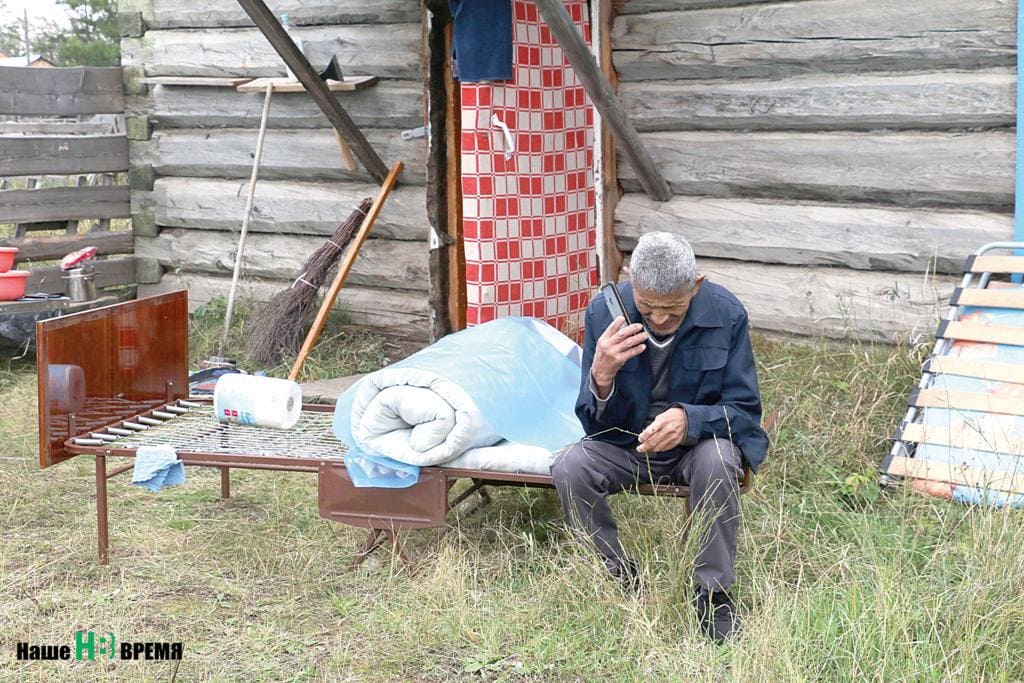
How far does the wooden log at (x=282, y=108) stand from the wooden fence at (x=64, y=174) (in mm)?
440

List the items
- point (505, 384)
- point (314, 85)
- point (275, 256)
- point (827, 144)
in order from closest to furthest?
point (505, 384), point (827, 144), point (314, 85), point (275, 256)

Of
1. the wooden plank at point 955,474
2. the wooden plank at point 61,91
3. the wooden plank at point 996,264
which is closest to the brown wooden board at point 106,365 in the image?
the wooden plank at point 955,474

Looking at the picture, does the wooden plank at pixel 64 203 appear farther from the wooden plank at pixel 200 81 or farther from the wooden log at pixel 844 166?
the wooden log at pixel 844 166

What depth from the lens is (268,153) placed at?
8.52 m

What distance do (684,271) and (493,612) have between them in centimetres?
126

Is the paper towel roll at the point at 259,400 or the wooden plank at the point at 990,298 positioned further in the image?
the wooden plank at the point at 990,298

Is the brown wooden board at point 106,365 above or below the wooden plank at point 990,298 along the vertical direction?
below

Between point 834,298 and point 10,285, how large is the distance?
4855mm

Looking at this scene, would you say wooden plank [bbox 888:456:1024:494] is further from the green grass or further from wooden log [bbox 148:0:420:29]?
wooden log [bbox 148:0:420:29]

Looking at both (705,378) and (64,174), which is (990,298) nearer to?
(705,378)

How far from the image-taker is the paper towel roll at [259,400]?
5098mm

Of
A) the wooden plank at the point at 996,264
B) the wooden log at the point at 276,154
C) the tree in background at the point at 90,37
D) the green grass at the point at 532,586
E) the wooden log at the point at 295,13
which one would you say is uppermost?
the tree in background at the point at 90,37

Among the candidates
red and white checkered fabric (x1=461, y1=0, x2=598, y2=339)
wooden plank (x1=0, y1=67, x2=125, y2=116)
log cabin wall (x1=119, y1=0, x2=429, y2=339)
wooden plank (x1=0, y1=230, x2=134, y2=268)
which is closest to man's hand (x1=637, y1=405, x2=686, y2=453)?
red and white checkered fabric (x1=461, y1=0, x2=598, y2=339)

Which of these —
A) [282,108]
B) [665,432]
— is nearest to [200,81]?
[282,108]
